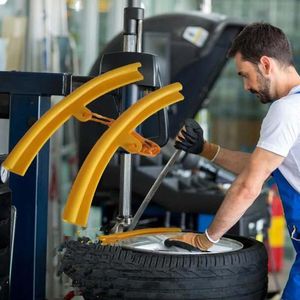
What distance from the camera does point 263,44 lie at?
6.63ft

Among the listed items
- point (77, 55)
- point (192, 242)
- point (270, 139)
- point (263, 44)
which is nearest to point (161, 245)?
point (192, 242)

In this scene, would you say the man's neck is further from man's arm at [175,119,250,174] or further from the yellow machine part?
the yellow machine part

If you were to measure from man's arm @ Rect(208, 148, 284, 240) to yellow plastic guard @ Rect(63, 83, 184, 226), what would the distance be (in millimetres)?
295

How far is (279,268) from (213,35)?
6.85 ft

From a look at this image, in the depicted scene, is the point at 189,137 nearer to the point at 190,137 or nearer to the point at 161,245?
the point at 190,137

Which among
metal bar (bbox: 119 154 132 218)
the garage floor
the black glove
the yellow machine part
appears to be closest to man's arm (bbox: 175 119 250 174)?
the black glove

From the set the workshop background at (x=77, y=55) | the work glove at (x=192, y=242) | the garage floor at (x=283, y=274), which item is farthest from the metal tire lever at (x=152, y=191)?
the garage floor at (x=283, y=274)

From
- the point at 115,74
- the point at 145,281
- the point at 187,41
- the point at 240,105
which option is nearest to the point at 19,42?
the point at 187,41

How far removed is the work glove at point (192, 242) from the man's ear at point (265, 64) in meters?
0.50

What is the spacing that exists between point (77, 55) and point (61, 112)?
3.40 meters

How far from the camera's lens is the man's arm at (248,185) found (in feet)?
6.25

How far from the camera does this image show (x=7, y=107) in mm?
2258

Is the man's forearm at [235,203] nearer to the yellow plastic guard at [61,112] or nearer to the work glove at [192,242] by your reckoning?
the work glove at [192,242]

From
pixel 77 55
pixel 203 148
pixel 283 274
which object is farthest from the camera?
pixel 77 55
